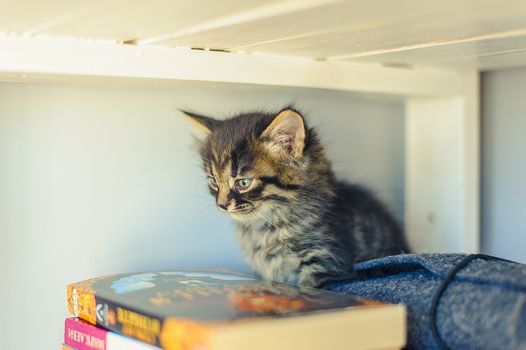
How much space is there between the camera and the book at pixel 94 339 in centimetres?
92

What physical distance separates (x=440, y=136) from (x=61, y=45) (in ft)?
2.65

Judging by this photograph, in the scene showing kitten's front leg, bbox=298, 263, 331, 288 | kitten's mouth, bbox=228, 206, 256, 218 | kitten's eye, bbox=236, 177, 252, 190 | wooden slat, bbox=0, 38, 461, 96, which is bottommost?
Result: kitten's front leg, bbox=298, 263, 331, 288

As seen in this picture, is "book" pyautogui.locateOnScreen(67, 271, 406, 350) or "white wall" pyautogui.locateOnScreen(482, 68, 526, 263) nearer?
"book" pyautogui.locateOnScreen(67, 271, 406, 350)

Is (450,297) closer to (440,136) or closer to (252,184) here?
(252,184)

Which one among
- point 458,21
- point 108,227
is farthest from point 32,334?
point 458,21

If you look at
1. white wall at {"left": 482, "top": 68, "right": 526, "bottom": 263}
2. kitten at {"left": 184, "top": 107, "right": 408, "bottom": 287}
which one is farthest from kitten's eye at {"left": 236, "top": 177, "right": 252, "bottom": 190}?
white wall at {"left": 482, "top": 68, "right": 526, "bottom": 263}

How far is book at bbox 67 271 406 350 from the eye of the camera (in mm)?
759

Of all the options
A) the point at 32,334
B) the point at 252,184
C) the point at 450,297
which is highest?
the point at 252,184

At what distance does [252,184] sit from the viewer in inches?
50.5

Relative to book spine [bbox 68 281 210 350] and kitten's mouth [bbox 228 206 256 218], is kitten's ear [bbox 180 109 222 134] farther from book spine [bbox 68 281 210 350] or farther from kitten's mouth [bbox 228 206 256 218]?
book spine [bbox 68 281 210 350]

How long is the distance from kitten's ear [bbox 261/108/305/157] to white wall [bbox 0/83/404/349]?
0.10 meters

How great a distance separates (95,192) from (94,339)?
343 millimetres

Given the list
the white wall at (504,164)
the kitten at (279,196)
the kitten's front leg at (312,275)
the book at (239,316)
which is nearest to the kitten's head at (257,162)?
the kitten at (279,196)

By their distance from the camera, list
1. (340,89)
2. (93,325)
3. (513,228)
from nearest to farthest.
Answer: (93,325) < (340,89) < (513,228)
